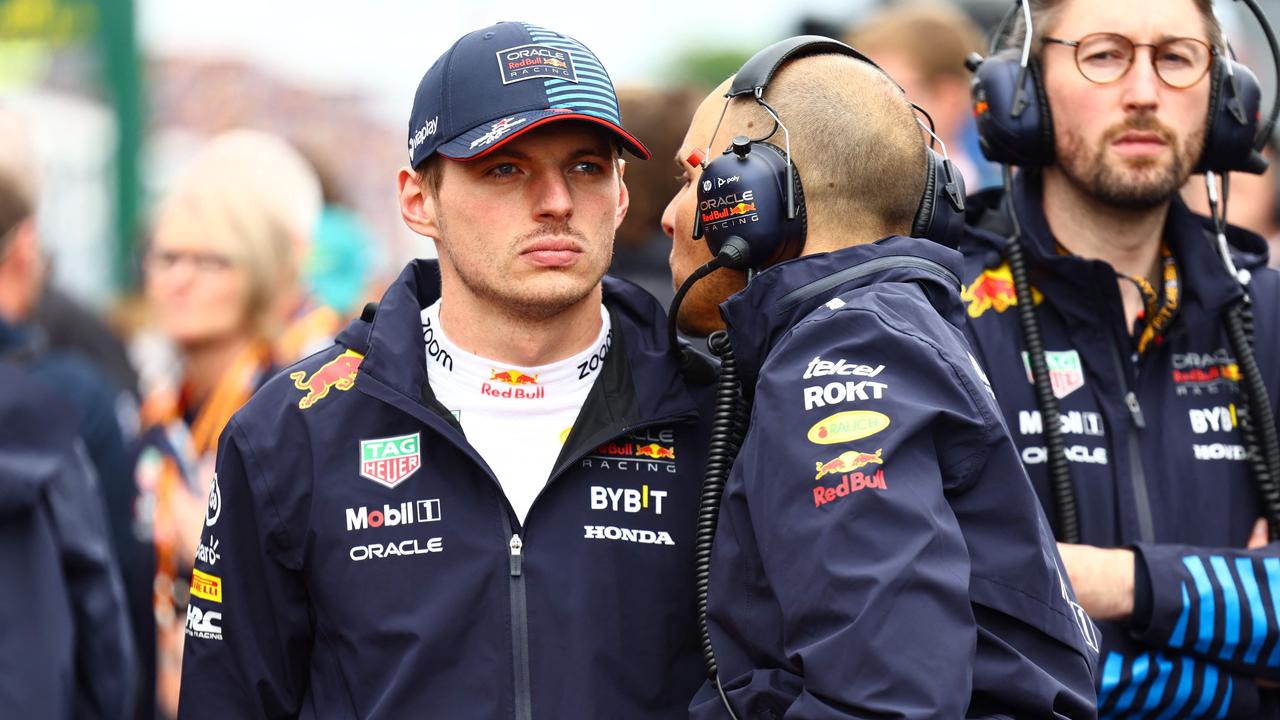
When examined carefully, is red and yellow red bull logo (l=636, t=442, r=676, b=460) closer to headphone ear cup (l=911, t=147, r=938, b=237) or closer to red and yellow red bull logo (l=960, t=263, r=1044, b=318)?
headphone ear cup (l=911, t=147, r=938, b=237)

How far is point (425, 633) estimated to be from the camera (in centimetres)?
290

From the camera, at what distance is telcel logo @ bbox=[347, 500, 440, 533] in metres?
3.01

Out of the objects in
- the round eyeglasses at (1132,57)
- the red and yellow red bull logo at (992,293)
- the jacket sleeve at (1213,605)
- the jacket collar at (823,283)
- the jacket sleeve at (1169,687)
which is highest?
the round eyeglasses at (1132,57)

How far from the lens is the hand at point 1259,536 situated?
11.3 feet

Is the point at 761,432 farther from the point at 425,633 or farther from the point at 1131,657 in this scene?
the point at 1131,657

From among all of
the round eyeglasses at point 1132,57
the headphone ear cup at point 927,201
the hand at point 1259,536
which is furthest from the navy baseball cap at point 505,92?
the hand at point 1259,536

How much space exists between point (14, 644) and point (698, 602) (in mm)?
1964

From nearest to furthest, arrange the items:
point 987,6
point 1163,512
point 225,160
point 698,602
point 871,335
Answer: point 871,335
point 698,602
point 1163,512
point 225,160
point 987,6

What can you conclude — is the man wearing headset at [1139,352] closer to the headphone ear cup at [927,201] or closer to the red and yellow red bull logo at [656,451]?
the headphone ear cup at [927,201]

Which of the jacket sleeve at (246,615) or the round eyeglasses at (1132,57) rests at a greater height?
the round eyeglasses at (1132,57)

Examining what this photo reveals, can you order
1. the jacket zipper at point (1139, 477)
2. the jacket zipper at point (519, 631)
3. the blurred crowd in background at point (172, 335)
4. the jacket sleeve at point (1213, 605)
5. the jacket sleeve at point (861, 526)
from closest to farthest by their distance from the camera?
the jacket sleeve at point (861, 526), the jacket zipper at point (519, 631), the jacket sleeve at point (1213, 605), the jacket zipper at point (1139, 477), the blurred crowd in background at point (172, 335)

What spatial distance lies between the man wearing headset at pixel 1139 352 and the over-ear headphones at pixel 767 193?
1.86 ft

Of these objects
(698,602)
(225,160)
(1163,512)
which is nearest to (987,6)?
(225,160)

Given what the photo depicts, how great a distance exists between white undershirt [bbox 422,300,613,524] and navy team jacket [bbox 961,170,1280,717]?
935 mm
